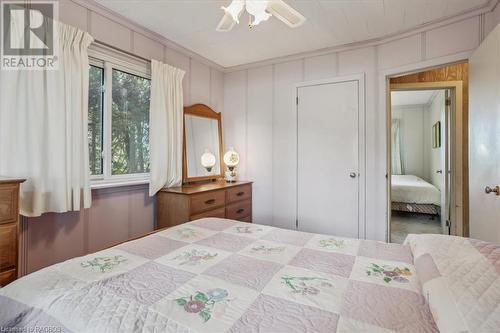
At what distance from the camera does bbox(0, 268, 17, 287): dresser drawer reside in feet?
4.57

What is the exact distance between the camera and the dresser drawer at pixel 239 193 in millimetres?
3037

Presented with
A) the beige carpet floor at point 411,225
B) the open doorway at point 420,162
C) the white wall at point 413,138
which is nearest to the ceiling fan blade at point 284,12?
the open doorway at point 420,162

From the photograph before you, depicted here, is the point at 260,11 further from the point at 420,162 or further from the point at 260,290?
the point at 420,162

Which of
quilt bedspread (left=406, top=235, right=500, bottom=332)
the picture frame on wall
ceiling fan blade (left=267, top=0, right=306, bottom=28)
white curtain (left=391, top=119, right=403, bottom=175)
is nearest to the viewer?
quilt bedspread (left=406, top=235, right=500, bottom=332)

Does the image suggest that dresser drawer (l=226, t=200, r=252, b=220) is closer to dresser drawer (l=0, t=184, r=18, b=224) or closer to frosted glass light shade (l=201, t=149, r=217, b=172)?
frosted glass light shade (l=201, t=149, r=217, b=172)

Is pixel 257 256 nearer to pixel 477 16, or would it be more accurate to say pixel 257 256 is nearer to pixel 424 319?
pixel 424 319

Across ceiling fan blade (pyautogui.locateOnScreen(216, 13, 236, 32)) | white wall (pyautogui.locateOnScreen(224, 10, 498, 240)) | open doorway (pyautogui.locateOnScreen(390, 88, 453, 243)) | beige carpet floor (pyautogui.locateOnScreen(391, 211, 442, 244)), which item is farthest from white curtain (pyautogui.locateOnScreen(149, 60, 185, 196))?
beige carpet floor (pyautogui.locateOnScreen(391, 211, 442, 244))

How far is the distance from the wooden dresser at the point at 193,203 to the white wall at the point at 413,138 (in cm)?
560

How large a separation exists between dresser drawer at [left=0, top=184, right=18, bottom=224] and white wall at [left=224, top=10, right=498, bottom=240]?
2.49 meters

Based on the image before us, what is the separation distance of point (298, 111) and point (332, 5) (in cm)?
126

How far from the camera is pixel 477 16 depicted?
2199 millimetres

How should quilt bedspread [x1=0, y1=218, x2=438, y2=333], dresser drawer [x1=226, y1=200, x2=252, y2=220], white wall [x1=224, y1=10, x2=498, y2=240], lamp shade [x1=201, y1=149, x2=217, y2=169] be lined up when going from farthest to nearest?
lamp shade [x1=201, y1=149, x2=217, y2=169]
dresser drawer [x1=226, y1=200, x2=252, y2=220]
white wall [x1=224, y1=10, x2=498, y2=240]
quilt bedspread [x1=0, y1=218, x2=438, y2=333]

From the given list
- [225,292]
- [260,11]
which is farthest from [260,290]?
[260,11]

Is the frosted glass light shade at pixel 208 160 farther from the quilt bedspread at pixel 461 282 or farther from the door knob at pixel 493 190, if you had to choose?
the door knob at pixel 493 190
